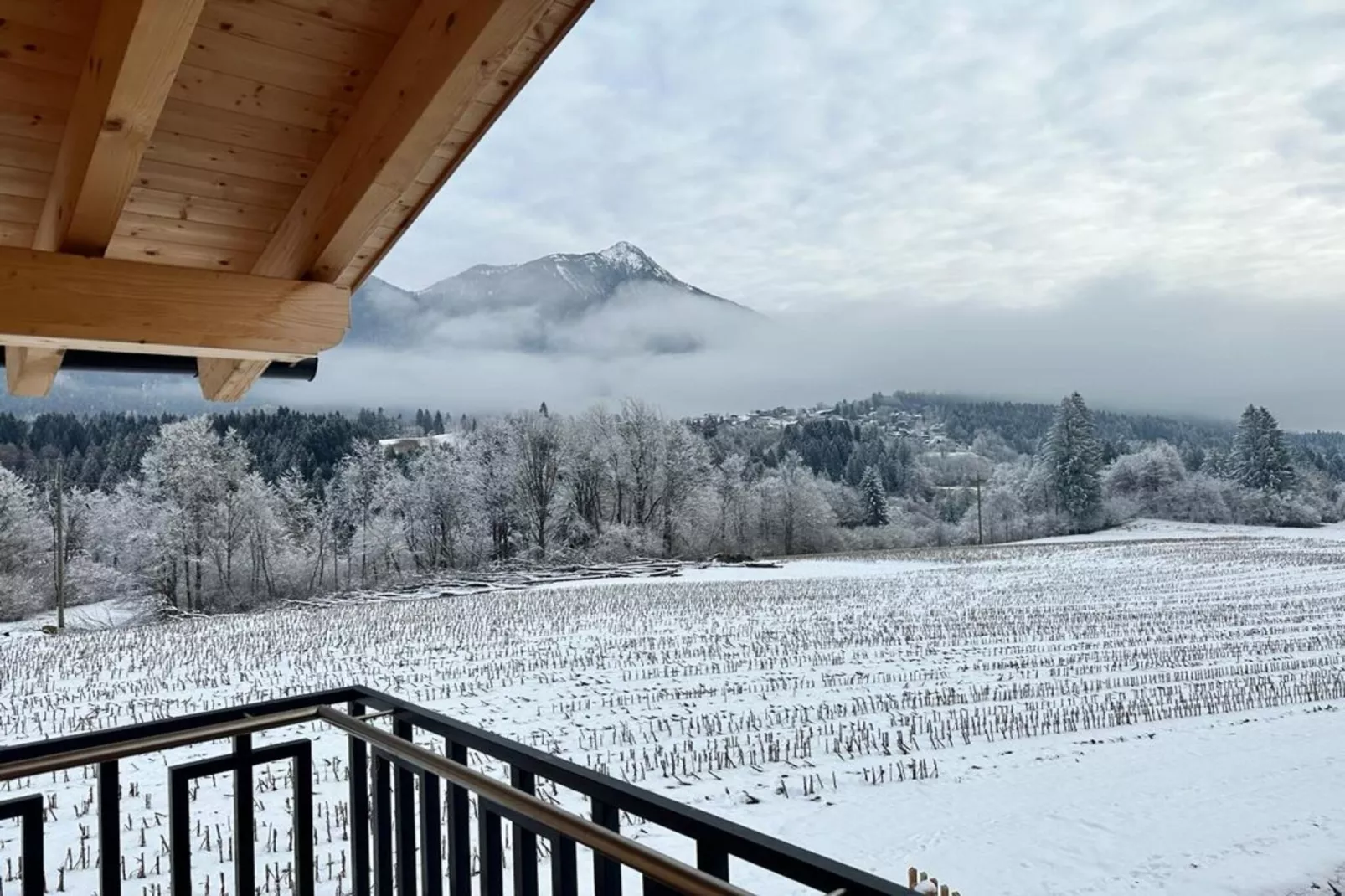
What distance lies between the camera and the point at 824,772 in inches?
237

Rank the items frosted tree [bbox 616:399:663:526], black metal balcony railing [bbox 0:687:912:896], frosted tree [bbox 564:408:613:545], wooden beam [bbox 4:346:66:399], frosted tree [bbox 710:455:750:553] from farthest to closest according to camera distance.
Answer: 1. frosted tree [bbox 710:455:750:553]
2. frosted tree [bbox 616:399:663:526]
3. frosted tree [bbox 564:408:613:545]
4. wooden beam [bbox 4:346:66:399]
5. black metal balcony railing [bbox 0:687:912:896]

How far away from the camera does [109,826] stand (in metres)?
1.88

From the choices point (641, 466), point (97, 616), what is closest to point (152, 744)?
point (97, 616)

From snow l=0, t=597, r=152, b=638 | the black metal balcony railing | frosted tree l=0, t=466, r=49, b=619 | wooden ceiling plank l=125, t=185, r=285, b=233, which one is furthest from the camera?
frosted tree l=0, t=466, r=49, b=619

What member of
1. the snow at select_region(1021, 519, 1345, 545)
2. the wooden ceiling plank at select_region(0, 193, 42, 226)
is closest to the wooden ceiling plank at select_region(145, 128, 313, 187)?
the wooden ceiling plank at select_region(0, 193, 42, 226)

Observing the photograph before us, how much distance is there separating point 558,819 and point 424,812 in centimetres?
61

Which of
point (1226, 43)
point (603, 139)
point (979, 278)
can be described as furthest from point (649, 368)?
point (1226, 43)

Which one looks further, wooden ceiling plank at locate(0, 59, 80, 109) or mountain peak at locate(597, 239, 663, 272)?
mountain peak at locate(597, 239, 663, 272)

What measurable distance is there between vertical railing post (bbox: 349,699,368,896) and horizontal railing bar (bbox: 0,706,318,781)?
0.49 ft

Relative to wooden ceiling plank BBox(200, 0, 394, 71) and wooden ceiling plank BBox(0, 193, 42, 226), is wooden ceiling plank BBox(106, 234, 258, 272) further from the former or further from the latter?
wooden ceiling plank BBox(200, 0, 394, 71)

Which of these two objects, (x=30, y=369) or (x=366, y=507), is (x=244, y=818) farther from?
(x=366, y=507)

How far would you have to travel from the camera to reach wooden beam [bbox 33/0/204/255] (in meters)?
1.26

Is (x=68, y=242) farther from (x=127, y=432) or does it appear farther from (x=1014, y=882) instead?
(x=127, y=432)

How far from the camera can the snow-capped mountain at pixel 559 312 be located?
139 meters
